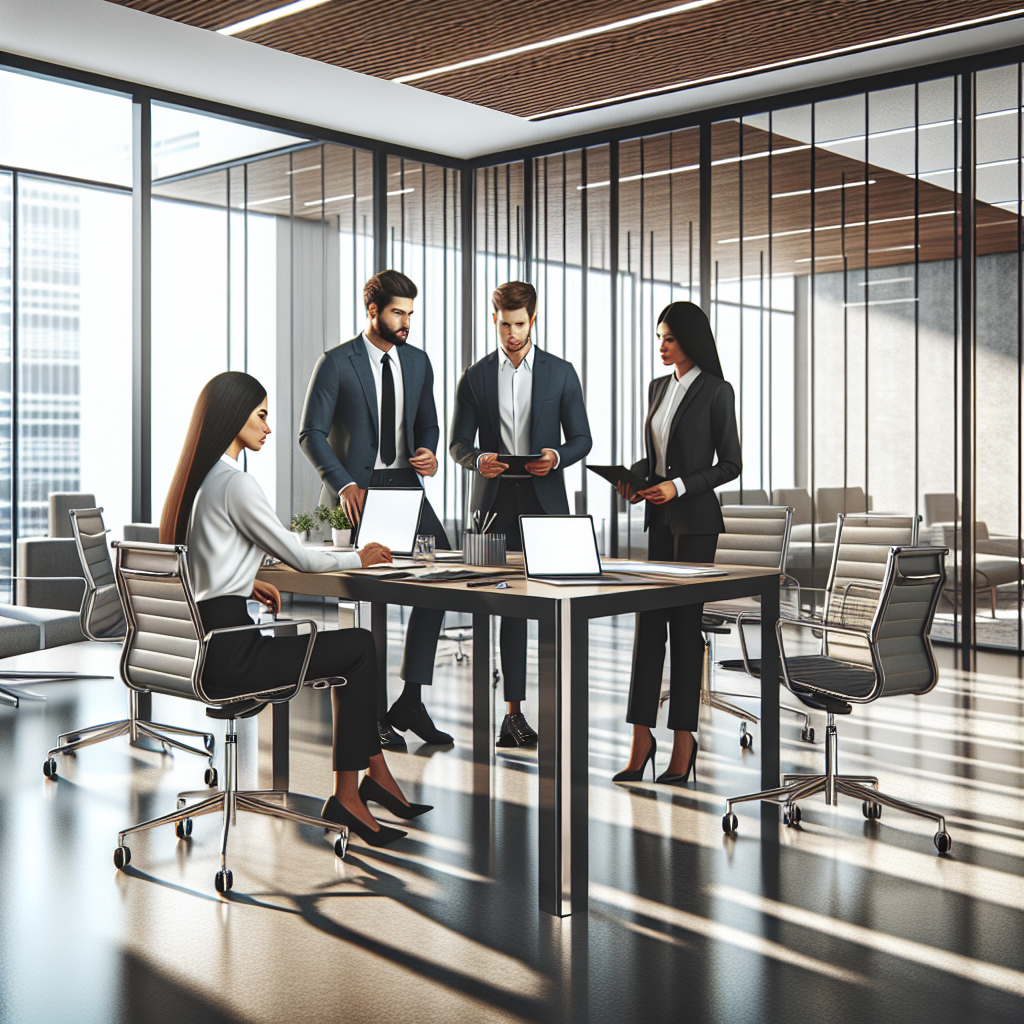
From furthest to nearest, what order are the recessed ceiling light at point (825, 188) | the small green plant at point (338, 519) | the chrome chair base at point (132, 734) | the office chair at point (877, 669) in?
the recessed ceiling light at point (825, 188) → the chrome chair base at point (132, 734) → the small green plant at point (338, 519) → the office chair at point (877, 669)

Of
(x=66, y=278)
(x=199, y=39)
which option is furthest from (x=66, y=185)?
(x=199, y=39)

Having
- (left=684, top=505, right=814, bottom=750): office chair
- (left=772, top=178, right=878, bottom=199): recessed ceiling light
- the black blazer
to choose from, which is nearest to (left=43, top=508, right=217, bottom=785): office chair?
the black blazer

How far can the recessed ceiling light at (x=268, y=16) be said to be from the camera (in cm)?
523

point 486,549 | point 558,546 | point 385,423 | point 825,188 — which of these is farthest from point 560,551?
point 825,188

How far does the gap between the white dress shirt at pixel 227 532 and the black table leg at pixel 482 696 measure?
44.7 inches

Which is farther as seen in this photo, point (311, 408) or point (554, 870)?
point (311, 408)

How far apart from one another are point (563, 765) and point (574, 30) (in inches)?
154

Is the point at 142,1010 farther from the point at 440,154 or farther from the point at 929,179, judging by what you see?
the point at 929,179

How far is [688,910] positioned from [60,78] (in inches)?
237

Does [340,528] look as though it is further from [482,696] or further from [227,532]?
[482,696]

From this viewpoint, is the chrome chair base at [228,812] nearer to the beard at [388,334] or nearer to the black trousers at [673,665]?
the black trousers at [673,665]

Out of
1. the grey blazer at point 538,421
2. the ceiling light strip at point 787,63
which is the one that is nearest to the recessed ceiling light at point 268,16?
the grey blazer at point 538,421

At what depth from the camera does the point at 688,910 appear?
3076 mm

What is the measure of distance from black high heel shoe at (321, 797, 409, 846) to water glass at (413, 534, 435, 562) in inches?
36.4
